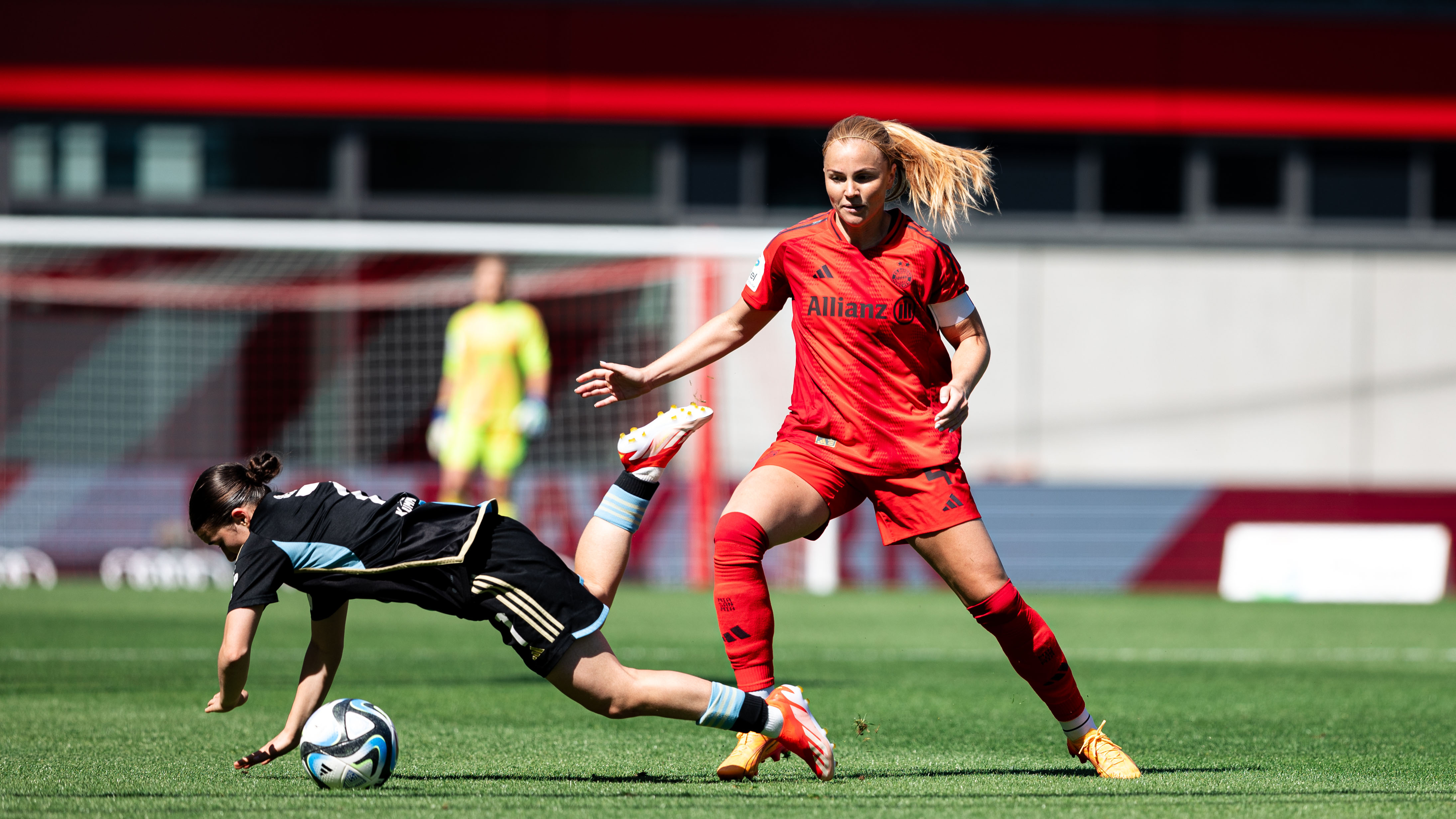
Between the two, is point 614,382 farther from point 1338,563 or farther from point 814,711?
point 1338,563

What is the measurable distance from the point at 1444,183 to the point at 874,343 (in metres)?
15.3

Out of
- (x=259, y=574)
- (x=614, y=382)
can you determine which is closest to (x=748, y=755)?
(x=614, y=382)

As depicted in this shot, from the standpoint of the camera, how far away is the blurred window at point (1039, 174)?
57.5 feet

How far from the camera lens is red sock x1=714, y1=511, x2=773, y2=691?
4.52 meters

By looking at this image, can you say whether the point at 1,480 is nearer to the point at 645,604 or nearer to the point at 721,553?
the point at 645,604

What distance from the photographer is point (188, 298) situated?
14953 mm

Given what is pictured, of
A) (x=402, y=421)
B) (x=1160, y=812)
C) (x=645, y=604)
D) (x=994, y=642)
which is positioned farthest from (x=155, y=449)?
(x=1160, y=812)

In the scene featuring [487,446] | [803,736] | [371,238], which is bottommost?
[803,736]

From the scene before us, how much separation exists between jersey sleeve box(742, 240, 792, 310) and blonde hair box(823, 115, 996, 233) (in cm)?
35

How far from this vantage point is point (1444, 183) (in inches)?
698

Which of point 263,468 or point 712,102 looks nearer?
point 263,468

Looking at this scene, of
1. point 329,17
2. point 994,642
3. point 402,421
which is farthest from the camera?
point 329,17

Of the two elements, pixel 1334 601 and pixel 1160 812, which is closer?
pixel 1160 812

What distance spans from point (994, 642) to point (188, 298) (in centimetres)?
913
